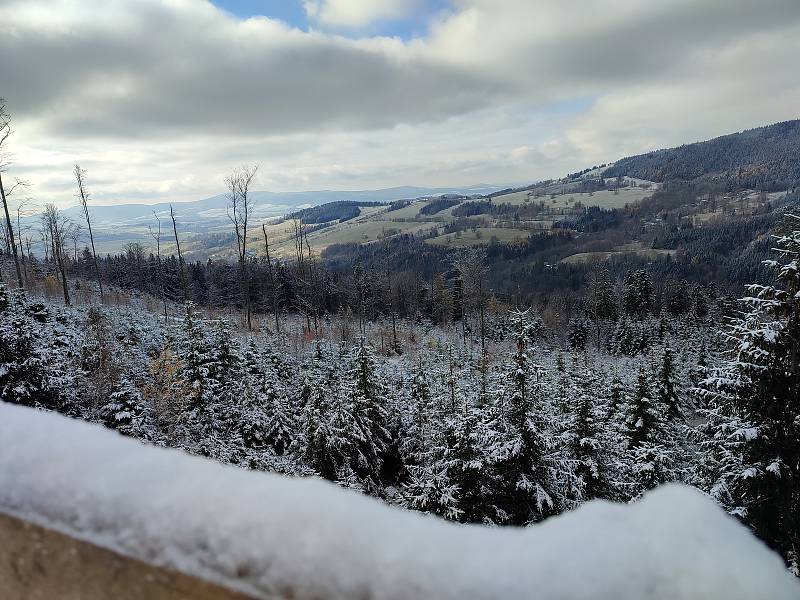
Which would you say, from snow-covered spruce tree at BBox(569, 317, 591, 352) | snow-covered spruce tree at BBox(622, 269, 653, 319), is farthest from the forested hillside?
snow-covered spruce tree at BBox(622, 269, 653, 319)

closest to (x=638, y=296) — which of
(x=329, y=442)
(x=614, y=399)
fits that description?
(x=614, y=399)

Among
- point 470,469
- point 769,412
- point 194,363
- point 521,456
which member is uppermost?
point 194,363

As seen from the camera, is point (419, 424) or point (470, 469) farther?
point (419, 424)

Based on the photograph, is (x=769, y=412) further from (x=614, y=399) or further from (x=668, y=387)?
(x=668, y=387)

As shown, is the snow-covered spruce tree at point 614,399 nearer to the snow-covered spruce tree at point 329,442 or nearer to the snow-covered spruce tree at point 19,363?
the snow-covered spruce tree at point 329,442

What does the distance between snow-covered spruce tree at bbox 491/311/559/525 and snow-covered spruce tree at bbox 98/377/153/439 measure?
831cm

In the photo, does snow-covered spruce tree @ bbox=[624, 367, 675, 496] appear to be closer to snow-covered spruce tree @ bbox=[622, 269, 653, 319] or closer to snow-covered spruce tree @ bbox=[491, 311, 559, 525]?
snow-covered spruce tree @ bbox=[491, 311, 559, 525]

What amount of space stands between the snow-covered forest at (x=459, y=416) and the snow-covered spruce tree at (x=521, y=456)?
0.03 m

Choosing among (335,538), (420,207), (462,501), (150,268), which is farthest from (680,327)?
(420,207)

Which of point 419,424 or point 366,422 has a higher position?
point 366,422

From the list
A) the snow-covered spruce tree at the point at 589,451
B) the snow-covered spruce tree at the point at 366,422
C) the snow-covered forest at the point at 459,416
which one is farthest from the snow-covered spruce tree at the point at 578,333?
the snow-covered spruce tree at the point at 366,422

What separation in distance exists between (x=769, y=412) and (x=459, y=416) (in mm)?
5704

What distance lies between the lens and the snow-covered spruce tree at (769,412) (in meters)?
7.32

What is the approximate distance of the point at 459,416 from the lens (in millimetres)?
10141
